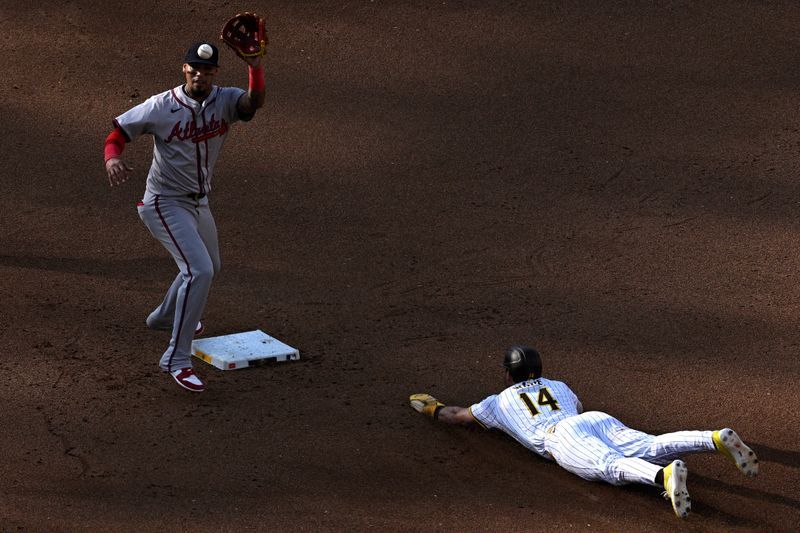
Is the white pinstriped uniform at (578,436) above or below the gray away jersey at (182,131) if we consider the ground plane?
below

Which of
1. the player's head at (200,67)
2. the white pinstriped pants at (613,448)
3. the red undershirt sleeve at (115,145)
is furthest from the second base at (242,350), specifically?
the white pinstriped pants at (613,448)

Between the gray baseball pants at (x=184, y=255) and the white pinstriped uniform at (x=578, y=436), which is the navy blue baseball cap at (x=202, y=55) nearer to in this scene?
the gray baseball pants at (x=184, y=255)

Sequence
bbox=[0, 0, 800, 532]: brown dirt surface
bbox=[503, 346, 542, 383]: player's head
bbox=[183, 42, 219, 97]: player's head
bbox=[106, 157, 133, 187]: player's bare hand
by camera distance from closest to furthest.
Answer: bbox=[0, 0, 800, 532]: brown dirt surface → bbox=[503, 346, 542, 383]: player's head → bbox=[106, 157, 133, 187]: player's bare hand → bbox=[183, 42, 219, 97]: player's head

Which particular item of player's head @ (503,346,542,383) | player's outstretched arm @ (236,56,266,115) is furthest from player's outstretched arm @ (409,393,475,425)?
player's outstretched arm @ (236,56,266,115)

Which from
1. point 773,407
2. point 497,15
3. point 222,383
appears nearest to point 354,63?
point 497,15

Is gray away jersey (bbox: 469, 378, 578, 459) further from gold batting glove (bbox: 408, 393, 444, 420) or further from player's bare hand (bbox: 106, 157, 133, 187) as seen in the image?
player's bare hand (bbox: 106, 157, 133, 187)

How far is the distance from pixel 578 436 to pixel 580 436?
0.01 m

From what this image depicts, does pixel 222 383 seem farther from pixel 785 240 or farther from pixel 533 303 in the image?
pixel 785 240

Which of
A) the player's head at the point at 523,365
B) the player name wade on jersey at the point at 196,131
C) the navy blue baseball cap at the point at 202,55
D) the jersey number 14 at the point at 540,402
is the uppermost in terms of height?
the navy blue baseball cap at the point at 202,55

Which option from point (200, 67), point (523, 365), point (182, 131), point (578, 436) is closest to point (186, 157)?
point (182, 131)

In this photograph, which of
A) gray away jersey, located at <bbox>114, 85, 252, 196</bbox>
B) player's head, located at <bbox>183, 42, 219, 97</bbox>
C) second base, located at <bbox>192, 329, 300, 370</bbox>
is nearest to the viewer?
player's head, located at <bbox>183, 42, 219, 97</bbox>

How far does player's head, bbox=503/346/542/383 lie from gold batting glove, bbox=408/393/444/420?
1.63 feet

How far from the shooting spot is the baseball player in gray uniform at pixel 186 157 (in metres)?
7.19

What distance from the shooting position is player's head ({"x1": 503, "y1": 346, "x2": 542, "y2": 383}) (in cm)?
675
